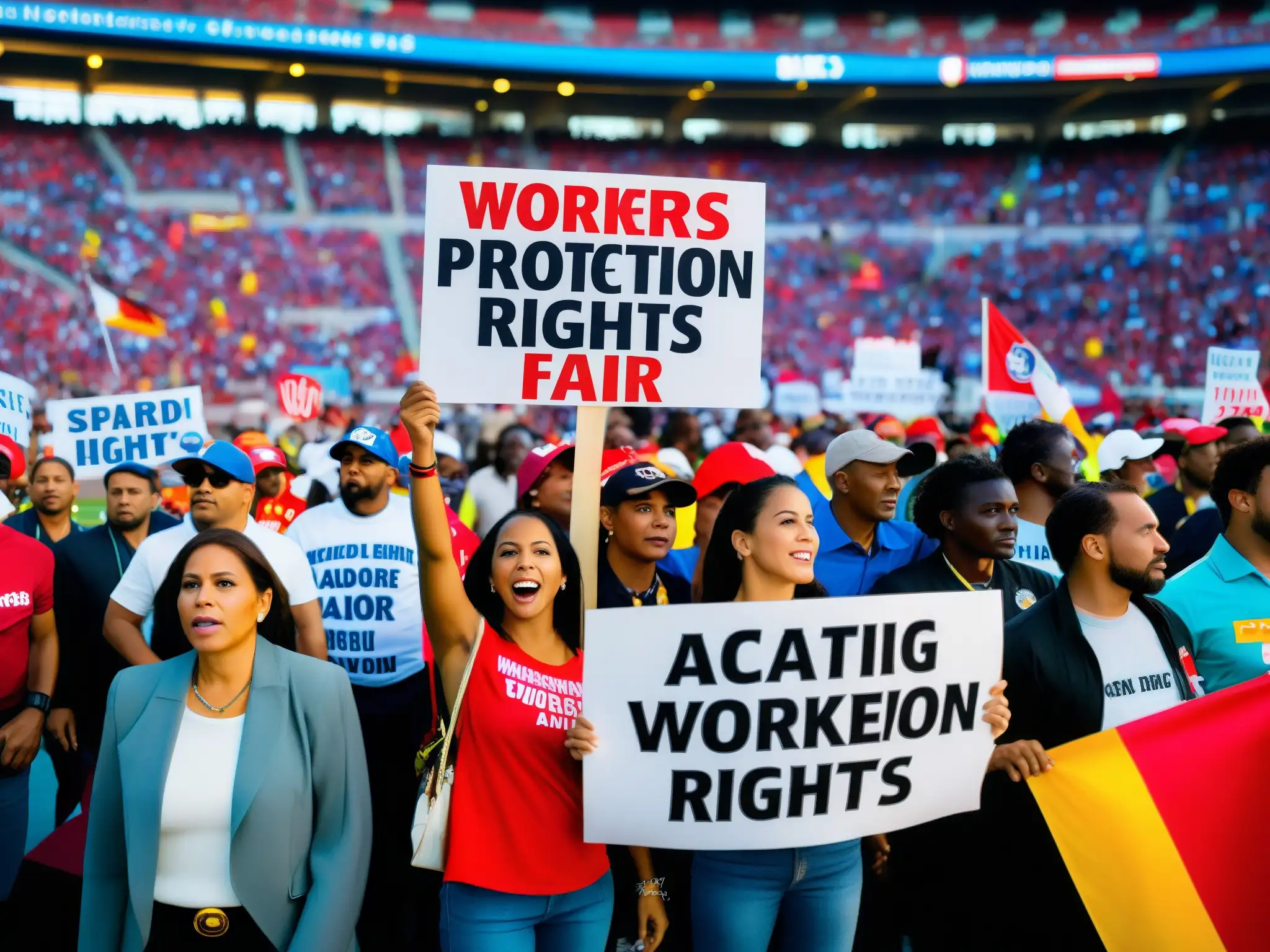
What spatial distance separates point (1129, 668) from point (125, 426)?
20.2 feet

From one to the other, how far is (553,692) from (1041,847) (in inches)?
58.0

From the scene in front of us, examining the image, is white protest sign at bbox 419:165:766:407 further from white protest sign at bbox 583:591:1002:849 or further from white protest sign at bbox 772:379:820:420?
white protest sign at bbox 772:379:820:420

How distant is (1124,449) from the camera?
6793 mm

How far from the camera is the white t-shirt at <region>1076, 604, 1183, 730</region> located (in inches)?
140

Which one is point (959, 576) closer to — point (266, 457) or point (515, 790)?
point (515, 790)

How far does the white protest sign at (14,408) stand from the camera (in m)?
6.82

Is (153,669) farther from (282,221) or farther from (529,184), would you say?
(282,221)

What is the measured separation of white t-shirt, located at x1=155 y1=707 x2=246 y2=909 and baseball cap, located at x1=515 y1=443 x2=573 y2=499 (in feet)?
6.89

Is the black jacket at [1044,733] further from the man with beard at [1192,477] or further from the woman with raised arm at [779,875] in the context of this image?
the man with beard at [1192,477]

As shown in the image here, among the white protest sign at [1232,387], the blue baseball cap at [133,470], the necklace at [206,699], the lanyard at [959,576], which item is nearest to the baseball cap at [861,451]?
the lanyard at [959,576]

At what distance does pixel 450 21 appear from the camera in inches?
1310

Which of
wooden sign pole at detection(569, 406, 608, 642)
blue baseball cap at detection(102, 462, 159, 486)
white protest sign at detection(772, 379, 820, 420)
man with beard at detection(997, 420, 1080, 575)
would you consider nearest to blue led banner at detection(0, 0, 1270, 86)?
white protest sign at detection(772, 379, 820, 420)

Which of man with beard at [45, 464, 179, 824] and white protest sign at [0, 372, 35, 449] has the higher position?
white protest sign at [0, 372, 35, 449]

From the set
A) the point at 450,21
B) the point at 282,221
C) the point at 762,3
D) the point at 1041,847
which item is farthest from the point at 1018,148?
the point at 1041,847
